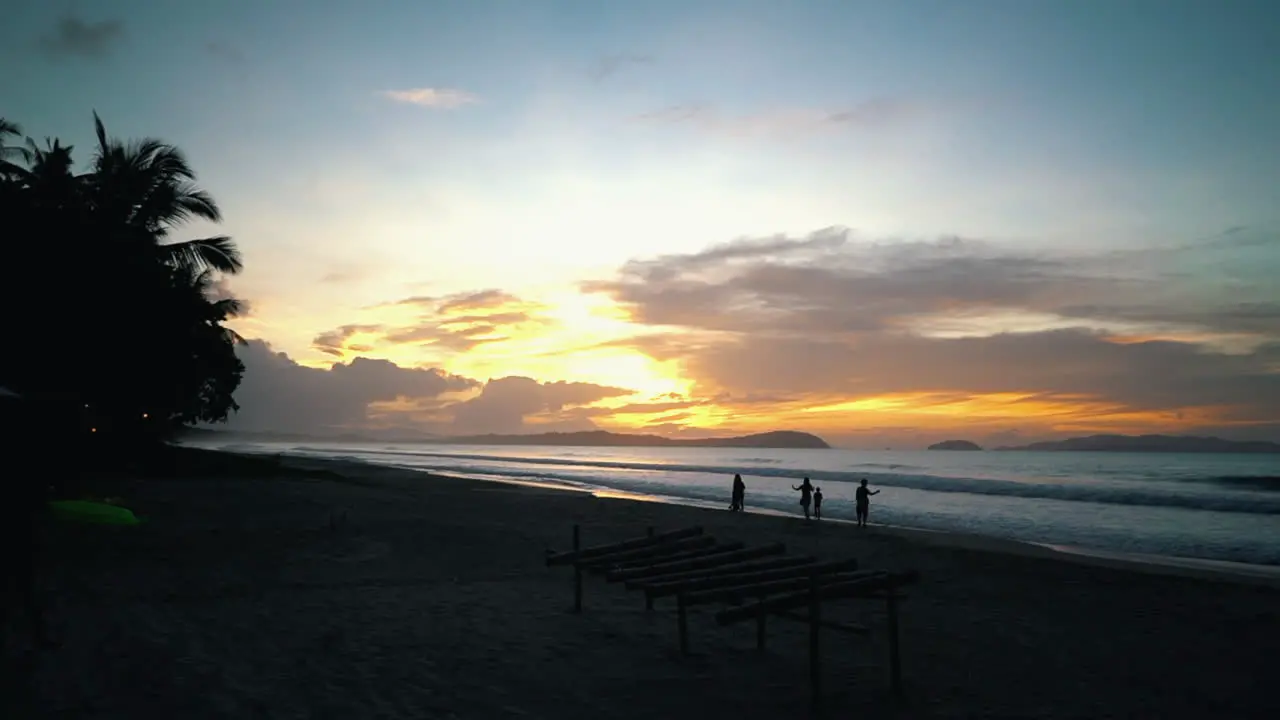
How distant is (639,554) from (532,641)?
1.64 meters

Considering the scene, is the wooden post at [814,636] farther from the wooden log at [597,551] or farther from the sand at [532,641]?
the wooden log at [597,551]

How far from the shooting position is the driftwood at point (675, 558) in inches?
361

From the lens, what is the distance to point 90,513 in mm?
15891

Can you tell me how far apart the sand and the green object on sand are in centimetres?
34

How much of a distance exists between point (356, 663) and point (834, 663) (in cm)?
504

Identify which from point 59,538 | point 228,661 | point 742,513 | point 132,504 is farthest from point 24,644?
point 742,513

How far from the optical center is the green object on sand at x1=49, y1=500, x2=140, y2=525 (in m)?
15.5

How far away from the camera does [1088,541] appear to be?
81.7ft

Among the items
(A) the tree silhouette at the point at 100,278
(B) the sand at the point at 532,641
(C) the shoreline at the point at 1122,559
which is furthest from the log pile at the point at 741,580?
(A) the tree silhouette at the point at 100,278

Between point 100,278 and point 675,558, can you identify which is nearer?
point 675,558

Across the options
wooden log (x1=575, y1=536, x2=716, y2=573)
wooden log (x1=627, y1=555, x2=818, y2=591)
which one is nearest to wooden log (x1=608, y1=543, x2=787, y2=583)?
wooden log (x1=627, y1=555, x2=818, y2=591)

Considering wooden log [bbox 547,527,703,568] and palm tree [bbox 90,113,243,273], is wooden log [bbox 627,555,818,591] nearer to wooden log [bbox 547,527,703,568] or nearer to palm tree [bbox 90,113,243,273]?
wooden log [bbox 547,527,703,568]

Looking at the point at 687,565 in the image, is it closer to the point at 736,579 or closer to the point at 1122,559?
the point at 736,579

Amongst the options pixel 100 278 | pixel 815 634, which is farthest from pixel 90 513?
pixel 815 634
